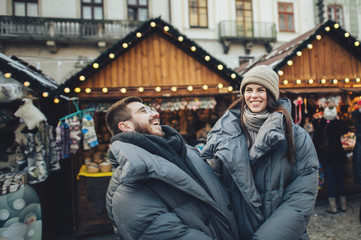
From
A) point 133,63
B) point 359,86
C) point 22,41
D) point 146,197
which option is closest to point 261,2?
point 359,86

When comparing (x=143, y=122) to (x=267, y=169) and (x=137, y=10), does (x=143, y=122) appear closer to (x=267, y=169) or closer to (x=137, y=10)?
(x=267, y=169)

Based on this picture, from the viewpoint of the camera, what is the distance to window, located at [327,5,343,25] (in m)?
14.8

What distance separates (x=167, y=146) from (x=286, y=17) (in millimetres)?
16885

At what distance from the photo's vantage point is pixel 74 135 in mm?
4172

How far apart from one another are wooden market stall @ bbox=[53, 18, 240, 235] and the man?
3.17 m

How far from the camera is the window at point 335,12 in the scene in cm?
1476

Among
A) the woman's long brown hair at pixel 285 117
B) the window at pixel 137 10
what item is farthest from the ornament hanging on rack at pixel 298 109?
the window at pixel 137 10

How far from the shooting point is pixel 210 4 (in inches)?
545

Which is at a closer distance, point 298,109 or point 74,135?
point 74,135

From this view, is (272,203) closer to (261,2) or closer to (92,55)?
(92,55)

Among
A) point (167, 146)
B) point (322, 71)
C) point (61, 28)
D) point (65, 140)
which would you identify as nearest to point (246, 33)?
point (322, 71)

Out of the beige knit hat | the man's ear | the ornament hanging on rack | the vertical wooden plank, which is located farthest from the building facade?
the beige knit hat

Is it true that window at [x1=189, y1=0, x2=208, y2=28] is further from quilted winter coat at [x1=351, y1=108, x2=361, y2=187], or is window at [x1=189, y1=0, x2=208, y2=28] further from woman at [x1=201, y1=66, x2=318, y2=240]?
woman at [x1=201, y1=66, x2=318, y2=240]

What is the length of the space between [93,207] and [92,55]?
35.5 ft
